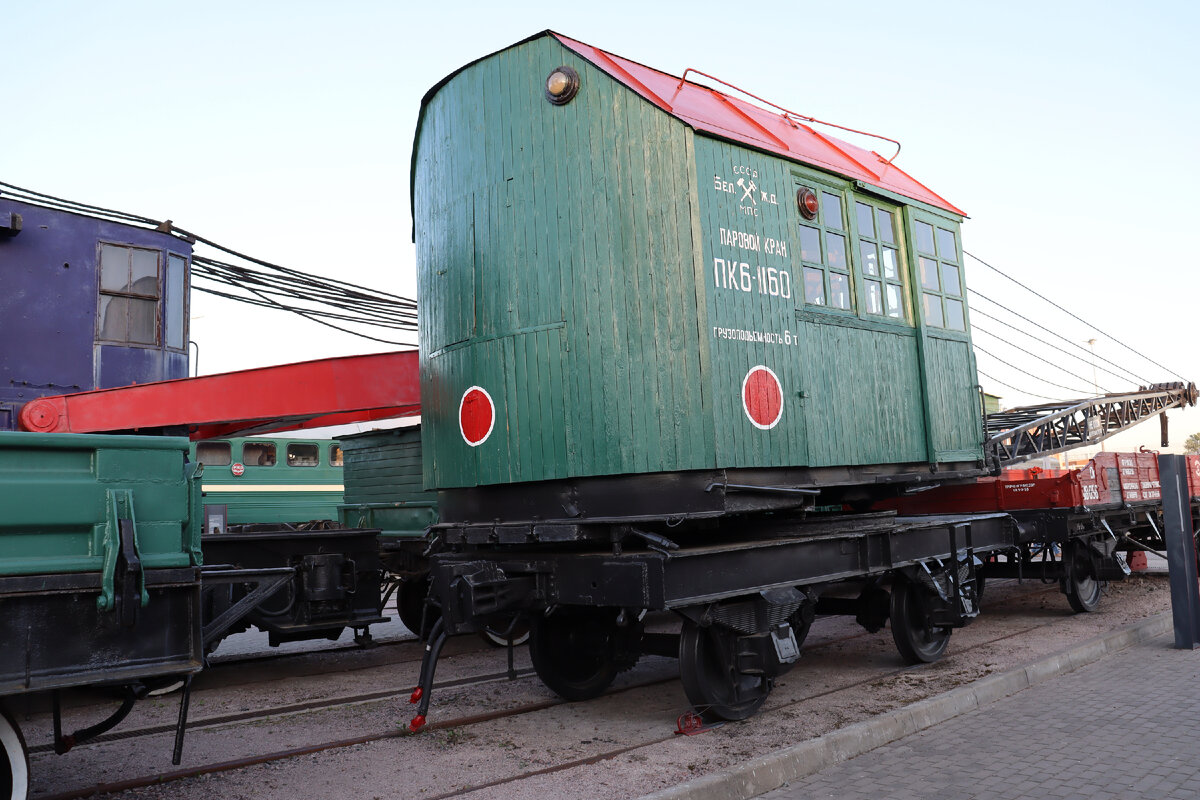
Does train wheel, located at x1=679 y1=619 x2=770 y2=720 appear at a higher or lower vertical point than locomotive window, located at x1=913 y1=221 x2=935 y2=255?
lower

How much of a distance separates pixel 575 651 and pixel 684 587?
1.89 m

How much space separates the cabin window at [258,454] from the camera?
1634 cm

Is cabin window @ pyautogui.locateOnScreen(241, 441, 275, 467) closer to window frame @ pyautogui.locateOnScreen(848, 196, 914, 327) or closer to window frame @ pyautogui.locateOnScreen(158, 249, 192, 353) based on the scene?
window frame @ pyautogui.locateOnScreen(158, 249, 192, 353)

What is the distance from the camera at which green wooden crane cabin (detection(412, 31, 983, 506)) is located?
6.14 meters

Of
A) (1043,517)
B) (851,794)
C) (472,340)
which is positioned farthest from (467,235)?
(1043,517)

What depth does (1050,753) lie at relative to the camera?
5.30 m

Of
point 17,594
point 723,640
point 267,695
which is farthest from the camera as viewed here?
point 267,695

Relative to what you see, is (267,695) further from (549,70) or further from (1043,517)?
(1043,517)

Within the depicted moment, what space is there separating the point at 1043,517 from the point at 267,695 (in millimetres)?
8306

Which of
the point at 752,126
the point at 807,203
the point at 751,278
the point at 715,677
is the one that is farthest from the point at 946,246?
the point at 715,677

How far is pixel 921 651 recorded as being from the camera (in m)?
7.88

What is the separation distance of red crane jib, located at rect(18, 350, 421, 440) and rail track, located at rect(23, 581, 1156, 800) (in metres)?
2.36

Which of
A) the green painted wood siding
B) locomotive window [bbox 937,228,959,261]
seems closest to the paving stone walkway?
the green painted wood siding

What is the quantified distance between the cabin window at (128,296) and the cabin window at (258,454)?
7428mm
